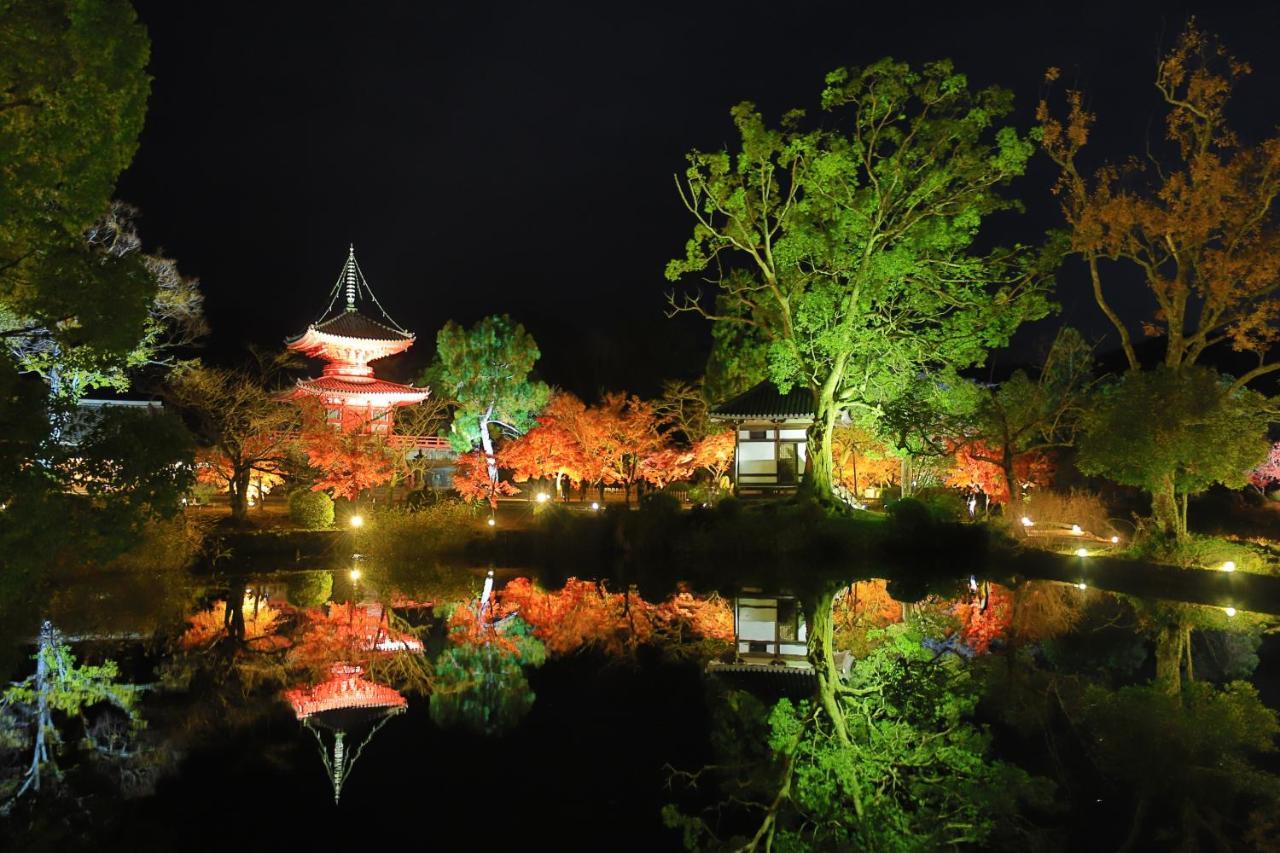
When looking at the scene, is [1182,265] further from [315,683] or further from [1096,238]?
[315,683]

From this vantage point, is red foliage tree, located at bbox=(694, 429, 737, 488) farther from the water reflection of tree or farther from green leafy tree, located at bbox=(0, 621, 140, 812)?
green leafy tree, located at bbox=(0, 621, 140, 812)

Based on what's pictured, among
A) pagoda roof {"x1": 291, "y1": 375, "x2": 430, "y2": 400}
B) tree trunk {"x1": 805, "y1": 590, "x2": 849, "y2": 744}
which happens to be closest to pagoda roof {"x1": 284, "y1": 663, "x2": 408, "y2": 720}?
tree trunk {"x1": 805, "y1": 590, "x2": 849, "y2": 744}

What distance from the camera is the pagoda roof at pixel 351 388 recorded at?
2950 centimetres

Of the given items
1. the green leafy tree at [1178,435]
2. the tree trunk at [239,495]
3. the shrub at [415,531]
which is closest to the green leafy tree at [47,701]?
the shrub at [415,531]

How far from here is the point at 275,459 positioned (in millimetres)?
21031

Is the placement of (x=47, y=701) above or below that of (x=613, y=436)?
below

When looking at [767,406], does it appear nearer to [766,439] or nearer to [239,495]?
[766,439]

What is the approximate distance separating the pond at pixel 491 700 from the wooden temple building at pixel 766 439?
28.2 ft

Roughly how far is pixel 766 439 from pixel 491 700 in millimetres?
17268

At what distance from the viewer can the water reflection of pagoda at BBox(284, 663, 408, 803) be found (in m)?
7.09

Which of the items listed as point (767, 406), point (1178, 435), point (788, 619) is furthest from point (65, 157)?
point (767, 406)

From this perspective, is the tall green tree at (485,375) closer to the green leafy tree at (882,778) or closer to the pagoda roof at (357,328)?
the pagoda roof at (357,328)

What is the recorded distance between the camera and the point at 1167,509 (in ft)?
→ 48.3

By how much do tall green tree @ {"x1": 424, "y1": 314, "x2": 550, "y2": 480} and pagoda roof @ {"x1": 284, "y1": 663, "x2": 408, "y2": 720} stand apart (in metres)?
18.3
